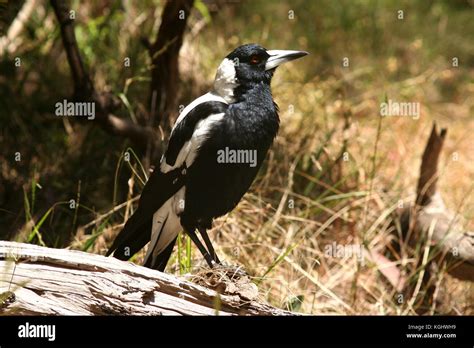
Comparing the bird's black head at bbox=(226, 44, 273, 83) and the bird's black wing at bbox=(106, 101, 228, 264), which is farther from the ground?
the bird's black head at bbox=(226, 44, 273, 83)

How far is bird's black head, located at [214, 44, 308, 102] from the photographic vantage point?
2.74m

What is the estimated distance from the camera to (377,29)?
19.2 feet

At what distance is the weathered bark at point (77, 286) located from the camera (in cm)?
231

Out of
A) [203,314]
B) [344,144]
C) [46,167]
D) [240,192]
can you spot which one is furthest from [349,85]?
[203,314]

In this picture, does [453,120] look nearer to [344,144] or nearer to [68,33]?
[344,144]

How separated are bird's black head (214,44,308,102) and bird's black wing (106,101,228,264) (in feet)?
0.27

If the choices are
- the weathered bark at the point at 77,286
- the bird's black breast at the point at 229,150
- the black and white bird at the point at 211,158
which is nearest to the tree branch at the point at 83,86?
the black and white bird at the point at 211,158

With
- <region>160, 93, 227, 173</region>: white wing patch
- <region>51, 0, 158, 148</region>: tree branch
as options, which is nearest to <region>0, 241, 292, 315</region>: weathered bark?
<region>160, 93, 227, 173</region>: white wing patch

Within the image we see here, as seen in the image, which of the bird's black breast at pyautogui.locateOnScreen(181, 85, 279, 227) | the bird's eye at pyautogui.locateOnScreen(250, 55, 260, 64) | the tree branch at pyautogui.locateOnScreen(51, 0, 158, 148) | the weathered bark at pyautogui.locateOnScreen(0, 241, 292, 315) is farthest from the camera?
the tree branch at pyautogui.locateOnScreen(51, 0, 158, 148)

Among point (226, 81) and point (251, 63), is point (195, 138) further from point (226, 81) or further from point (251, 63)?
point (251, 63)

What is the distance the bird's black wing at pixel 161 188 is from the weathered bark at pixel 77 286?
1.04 ft

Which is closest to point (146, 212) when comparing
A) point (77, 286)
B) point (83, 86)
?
point (77, 286)

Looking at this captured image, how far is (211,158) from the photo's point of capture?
267 centimetres

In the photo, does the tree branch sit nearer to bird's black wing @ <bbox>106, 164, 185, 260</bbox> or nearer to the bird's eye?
bird's black wing @ <bbox>106, 164, 185, 260</bbox>
